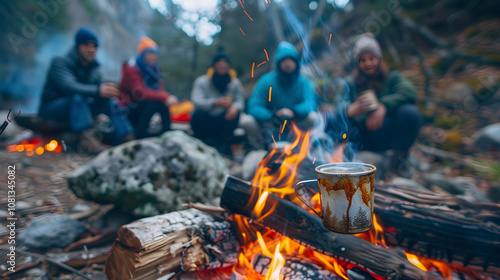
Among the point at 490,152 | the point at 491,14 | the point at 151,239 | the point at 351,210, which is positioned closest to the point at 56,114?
the point at 151,239

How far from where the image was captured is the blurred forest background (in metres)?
5.98

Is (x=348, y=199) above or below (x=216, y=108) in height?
below

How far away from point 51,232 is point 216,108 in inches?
130

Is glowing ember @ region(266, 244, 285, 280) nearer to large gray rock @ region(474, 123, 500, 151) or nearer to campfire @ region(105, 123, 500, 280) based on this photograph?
campfire @ region(105, 123, 500, 280)

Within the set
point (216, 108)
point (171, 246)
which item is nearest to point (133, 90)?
point (216, 108)

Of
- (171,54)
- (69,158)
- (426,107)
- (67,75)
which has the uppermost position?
(171,54)

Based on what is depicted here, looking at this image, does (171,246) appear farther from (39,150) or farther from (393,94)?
(39,150)

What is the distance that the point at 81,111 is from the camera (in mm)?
4496

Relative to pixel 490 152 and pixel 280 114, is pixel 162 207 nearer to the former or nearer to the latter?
pixel 280 114

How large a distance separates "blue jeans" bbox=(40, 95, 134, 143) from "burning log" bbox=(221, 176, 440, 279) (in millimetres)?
3464

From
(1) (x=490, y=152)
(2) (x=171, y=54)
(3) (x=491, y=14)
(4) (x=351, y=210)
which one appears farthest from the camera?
(2) (x=171, y=54)

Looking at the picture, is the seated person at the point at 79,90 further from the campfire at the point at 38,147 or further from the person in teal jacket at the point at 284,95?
the person in teal jacket at the point at 284,95

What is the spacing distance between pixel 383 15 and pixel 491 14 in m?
2.48

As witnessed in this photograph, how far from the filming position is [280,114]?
3.77m
